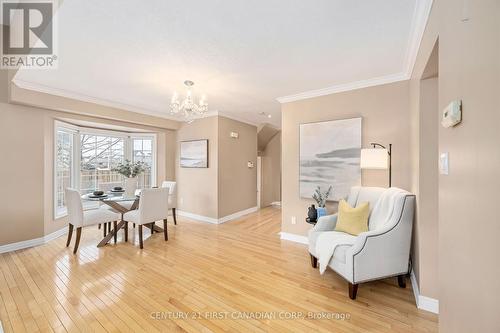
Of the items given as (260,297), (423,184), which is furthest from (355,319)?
(423,184)

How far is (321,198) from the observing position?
3.17 m

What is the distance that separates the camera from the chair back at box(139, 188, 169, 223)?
3273 millimetres

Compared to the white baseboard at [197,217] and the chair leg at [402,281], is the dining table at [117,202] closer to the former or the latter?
the white baseboard at [197,217]

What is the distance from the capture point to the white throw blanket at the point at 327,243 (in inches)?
85.4

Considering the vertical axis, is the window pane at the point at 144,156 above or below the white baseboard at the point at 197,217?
above

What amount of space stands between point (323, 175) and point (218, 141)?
2.40 metres

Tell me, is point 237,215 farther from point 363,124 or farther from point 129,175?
point 363,124

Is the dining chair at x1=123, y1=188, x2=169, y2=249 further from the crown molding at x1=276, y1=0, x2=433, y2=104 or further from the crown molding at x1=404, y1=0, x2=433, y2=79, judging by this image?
the crown molding at x1=404, y1=0, x2=433, y2=79

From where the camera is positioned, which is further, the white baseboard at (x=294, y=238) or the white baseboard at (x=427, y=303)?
the white baseboard at (x=294, y=238)

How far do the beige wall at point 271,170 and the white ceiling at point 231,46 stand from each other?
3.56 m

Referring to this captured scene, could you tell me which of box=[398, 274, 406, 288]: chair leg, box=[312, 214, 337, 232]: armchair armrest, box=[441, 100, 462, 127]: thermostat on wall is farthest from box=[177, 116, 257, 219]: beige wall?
box=[441, 100, 462, 127]: thermostat on wall

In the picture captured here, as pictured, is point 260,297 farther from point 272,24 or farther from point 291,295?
point 272,24

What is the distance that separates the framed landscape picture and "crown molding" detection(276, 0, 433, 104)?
2.07m

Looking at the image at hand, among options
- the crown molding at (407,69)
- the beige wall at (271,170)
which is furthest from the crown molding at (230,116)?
the crown molding at (407,69)
